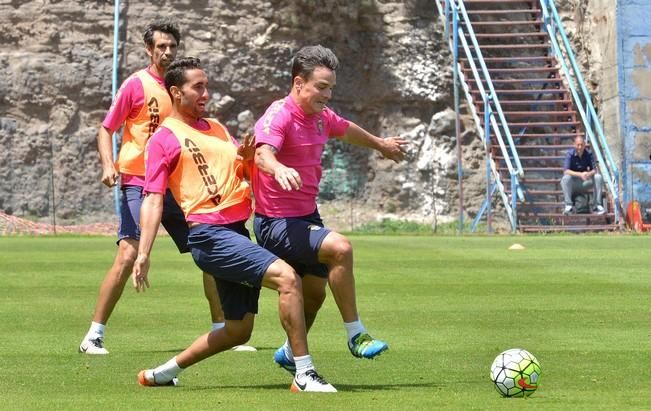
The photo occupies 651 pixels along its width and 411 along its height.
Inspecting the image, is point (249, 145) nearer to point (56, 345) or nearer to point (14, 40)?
point (56, 345)

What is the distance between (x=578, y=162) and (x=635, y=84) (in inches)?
166

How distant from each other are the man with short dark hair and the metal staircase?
341mm

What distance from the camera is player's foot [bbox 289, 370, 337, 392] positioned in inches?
344

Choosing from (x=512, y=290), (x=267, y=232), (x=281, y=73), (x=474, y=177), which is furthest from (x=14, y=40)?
(x=267, y=232)

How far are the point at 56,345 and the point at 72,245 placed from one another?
14175 millimetres

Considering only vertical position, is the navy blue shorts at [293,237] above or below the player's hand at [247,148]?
below

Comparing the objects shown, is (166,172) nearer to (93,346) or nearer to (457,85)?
(93,346)

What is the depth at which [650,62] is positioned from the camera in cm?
3553

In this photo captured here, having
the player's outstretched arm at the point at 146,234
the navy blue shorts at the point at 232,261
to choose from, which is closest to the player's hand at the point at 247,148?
the navy blue shorts at the point at 232,261

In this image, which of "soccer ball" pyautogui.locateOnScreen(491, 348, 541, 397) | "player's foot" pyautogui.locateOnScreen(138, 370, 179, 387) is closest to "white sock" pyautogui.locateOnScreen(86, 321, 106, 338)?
"player's foot" pyautogui.locateOnScreen(138, 370, 179, 387)

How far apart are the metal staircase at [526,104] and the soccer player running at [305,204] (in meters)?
22.4

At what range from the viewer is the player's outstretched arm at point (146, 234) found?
8898 mm

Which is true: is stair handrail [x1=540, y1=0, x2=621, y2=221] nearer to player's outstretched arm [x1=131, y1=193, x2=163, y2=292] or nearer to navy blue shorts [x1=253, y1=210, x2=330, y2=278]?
navy blue shorts [x1=253, y1=210, x2=330, y2=278]

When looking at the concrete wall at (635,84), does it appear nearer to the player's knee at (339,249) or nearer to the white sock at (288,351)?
the white sock at (288,351)
